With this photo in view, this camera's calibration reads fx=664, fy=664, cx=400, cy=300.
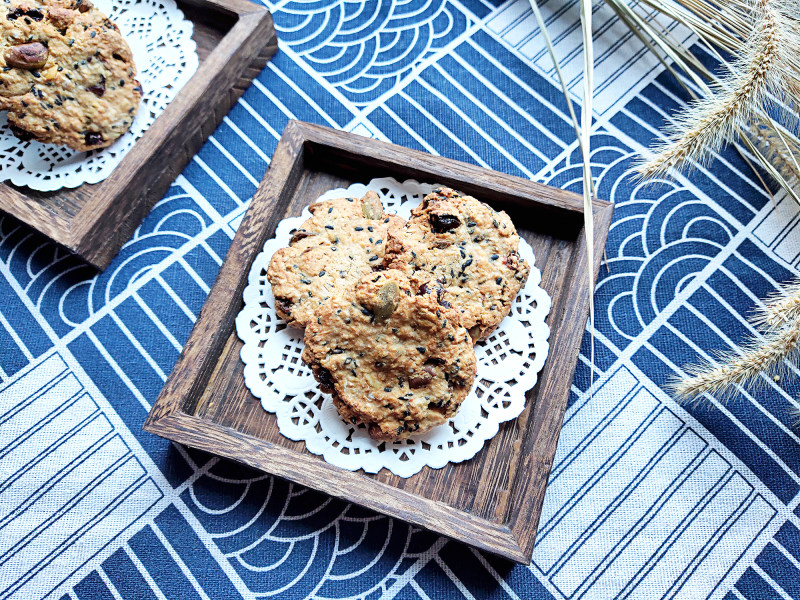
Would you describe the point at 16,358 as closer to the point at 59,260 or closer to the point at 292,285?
the point at 59,260

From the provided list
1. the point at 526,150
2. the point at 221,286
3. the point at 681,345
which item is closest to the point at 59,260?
the point at 221,286

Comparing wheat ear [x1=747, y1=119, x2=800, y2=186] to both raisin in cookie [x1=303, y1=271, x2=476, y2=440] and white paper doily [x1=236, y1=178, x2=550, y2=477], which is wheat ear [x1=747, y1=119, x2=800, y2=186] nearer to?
white paper doily [x1=236, y1=178, x2=550, y2=477]

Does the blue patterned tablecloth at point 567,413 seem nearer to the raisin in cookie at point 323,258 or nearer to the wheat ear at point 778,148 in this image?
the wheat ear at point 778,148

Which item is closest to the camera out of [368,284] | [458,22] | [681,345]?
[368,284]

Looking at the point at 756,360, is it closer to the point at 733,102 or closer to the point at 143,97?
the point at 733,102

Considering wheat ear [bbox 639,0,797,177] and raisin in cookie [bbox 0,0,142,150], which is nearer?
wheat ear [bbox 639,0,797,177]

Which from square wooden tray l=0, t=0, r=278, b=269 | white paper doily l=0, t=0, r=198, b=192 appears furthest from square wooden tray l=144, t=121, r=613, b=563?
white paper doily l=0, t=0, r=198, b=192

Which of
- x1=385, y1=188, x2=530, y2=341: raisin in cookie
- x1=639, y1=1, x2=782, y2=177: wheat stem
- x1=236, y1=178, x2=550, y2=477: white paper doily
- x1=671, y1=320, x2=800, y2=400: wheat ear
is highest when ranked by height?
x1=639, y1=1, x2=782, y2=177: wheat stem
